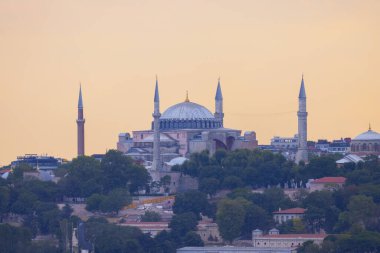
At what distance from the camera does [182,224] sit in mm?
137500

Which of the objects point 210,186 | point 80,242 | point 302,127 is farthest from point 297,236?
point 302,127

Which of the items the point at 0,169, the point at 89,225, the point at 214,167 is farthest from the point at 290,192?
the point at 0,169

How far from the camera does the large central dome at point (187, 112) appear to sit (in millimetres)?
171875

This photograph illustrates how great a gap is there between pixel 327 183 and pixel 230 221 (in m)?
13.1

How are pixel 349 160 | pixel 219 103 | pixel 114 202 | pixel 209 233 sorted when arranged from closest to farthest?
pixel 209 233, pixel 114 202, pixel 349 160, pixel 219 103

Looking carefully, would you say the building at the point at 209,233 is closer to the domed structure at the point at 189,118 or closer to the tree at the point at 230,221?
the tree at the point at 230,221

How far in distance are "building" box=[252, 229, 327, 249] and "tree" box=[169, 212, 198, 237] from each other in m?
4.31

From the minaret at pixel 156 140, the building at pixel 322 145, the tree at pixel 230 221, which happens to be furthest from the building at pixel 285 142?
the tree at pixel 230 221

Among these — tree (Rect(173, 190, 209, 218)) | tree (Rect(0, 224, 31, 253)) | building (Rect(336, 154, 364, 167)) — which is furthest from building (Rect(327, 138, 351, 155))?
tree (Rect(0, 224, 31, 253))

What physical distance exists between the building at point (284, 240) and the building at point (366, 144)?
1634 inches

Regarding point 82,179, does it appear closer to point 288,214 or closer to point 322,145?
point 288,214

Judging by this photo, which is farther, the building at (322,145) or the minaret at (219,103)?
the building at (322,145)

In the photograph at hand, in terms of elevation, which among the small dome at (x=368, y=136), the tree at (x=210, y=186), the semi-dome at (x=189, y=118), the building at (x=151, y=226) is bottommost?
the building at (x=151, y=226)

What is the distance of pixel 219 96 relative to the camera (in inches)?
6875
